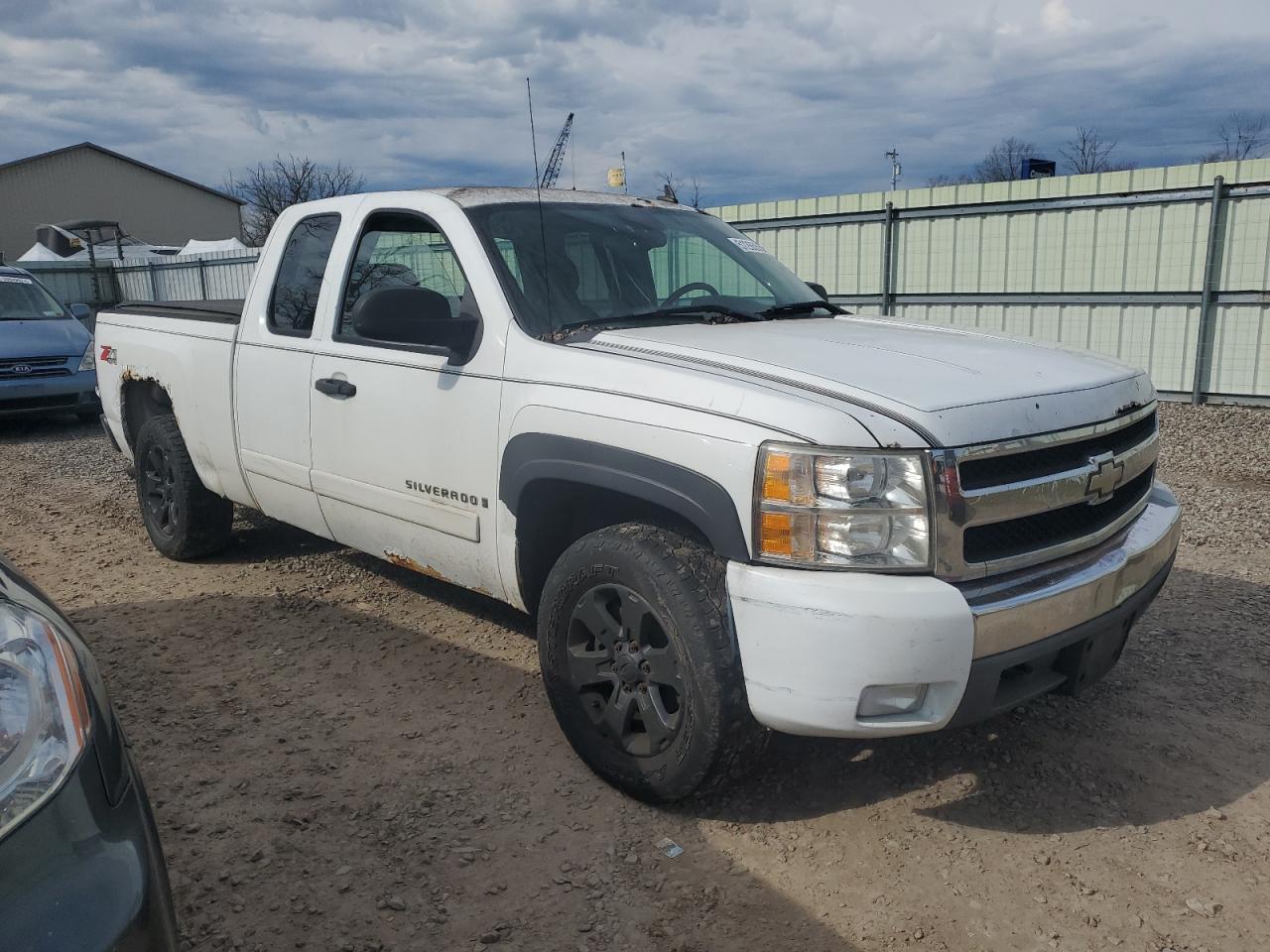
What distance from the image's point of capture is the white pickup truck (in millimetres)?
2506

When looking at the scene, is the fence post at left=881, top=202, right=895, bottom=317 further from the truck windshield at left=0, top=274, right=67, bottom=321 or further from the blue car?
the truck windshield at left=0, top=274, right=67, bottom=321

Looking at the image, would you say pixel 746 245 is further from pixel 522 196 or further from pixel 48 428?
pixel 48 428

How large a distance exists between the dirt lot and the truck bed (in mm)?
1464

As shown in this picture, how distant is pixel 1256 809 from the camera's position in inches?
119

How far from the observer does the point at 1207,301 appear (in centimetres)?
1076

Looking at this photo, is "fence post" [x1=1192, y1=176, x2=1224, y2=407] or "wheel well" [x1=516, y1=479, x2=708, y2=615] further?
"fence post" [x1=1192, y1=176, x2=1224, y2=407]

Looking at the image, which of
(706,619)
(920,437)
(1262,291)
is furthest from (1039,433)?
(1262,291)

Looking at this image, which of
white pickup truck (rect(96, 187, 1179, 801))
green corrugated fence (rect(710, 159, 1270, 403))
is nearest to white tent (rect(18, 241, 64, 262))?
green corrugated fence (rect(710, 159, 1270, 403))

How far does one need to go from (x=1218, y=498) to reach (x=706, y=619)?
18.4 feet

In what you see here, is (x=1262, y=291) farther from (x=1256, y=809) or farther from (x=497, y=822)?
(x=497, y=822)

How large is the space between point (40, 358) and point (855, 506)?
10.6m

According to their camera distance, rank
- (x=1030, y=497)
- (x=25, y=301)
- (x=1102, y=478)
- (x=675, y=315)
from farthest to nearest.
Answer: (x=25, y=301), (x=675, y=315), (x=1102, y=478), (x=1030, y=497)

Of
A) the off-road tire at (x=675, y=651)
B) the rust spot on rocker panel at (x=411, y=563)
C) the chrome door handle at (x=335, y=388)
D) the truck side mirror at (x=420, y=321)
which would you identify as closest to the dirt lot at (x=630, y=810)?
the off-road tire at (x=675, y=651)

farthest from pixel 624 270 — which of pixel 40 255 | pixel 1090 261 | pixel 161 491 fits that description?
pixel 40 255
